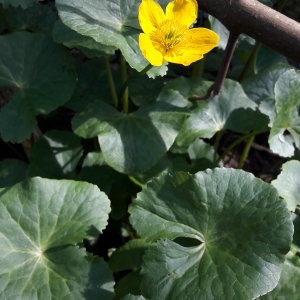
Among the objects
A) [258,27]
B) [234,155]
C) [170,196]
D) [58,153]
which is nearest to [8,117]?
[58,153]

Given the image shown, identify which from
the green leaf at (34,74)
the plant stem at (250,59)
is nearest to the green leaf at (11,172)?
the green leaf at (34,74)

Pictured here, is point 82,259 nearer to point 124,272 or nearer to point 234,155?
point 124,272

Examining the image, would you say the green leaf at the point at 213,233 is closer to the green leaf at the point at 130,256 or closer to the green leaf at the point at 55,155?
the green leaf at the point at 130,256

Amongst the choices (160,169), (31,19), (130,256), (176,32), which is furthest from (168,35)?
(31,19)

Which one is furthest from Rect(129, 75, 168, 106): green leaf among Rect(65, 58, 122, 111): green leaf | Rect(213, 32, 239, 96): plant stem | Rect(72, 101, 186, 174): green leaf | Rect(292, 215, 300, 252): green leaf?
Rect(292, 215, 300, 252): green leaf

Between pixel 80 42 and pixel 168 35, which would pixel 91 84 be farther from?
pixel 168 35

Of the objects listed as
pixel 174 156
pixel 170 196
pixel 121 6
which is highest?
pixel 121 6

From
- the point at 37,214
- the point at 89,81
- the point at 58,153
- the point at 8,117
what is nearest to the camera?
the point at 37,214

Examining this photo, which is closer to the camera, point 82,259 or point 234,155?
point 82,259

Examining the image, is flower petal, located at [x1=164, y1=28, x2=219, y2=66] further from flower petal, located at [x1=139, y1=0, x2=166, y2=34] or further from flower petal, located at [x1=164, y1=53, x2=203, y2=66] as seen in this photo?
flower petal, located at [x1=139, y1=0, x2=166, y2=34]
